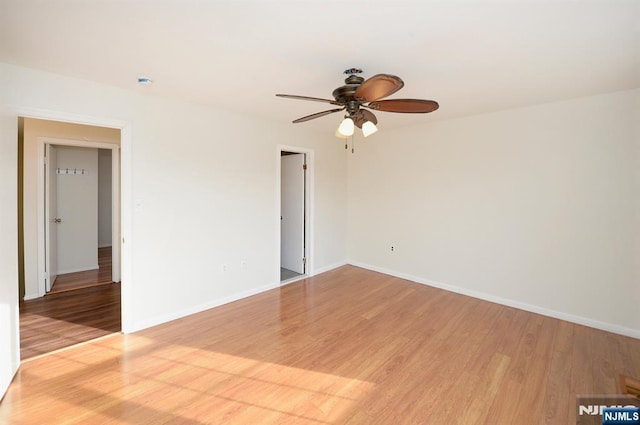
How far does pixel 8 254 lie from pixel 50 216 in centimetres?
267

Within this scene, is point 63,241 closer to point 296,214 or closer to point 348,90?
point 296,214

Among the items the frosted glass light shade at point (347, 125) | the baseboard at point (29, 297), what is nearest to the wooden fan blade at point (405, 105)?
the frosted glass light shade at point (347, 125)

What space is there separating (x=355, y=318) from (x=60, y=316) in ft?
11.1

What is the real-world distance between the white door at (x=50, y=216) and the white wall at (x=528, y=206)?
4877 mm

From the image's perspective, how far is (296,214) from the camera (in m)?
5.25

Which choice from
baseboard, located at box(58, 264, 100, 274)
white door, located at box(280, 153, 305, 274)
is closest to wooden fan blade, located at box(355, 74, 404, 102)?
white door, located at box(280, 153, 305, 274)

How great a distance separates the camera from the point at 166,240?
132 inches

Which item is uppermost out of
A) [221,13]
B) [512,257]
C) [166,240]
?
[221,13]

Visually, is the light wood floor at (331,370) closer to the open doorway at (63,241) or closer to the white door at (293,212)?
the open doorway at (63,241)

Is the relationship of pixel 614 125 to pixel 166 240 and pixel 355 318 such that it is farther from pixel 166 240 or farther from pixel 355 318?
pixel 166 240

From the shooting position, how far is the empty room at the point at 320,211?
1.97 meters

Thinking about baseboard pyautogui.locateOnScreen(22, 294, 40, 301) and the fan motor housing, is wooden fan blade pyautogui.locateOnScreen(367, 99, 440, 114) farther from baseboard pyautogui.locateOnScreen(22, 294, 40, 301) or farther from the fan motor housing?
baseboard pyautogui.locateOnScreen(22, 294, 40, 301)

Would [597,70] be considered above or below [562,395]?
above

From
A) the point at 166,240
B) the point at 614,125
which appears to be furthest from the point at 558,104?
the point at 166,240
